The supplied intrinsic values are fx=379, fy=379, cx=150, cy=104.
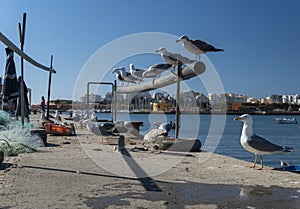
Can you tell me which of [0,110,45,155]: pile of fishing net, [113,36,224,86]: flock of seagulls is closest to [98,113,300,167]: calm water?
[113,36,224,86]: flock of seagulls

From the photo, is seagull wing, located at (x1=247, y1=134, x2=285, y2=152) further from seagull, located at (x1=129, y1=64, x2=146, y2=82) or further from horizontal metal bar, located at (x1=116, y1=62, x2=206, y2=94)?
seagull, located at (x1=129, y1=64, x2=146, y2=82)

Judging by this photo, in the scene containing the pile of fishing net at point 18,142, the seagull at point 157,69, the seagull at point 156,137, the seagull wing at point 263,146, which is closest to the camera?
the seagull wing at point 263,146

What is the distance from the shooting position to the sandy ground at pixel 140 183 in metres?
5.03

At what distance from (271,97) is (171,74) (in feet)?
485

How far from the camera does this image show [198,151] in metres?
10.9

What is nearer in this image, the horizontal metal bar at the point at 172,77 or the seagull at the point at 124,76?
the horizontal metal bar at the point at 172,77

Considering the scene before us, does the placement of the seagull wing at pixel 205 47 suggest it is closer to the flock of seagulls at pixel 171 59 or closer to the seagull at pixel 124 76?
the flock of seagulls at pixel 171 59

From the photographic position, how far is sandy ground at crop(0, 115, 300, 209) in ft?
16.5

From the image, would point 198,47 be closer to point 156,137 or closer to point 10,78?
point 156,137

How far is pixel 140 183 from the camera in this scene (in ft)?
20.6

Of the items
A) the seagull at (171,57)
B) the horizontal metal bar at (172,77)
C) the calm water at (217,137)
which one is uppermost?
the seagull at (171,57)

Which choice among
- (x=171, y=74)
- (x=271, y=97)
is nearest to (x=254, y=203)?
(x=171, y=74)

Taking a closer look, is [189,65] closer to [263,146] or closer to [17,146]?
[263,146]

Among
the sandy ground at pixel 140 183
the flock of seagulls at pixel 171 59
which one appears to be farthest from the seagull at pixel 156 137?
the sandy ground at pixel 140 183
